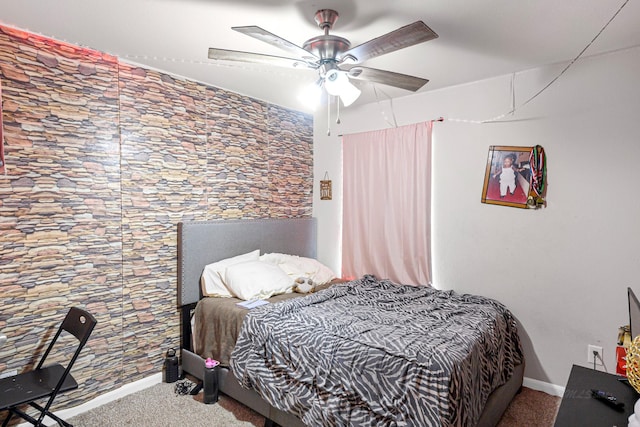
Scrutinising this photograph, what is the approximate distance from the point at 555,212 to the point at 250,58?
7.89 feet

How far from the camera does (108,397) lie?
255cm

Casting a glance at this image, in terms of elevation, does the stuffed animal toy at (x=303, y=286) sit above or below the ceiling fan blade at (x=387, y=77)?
below

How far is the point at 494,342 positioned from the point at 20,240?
297 centimetres

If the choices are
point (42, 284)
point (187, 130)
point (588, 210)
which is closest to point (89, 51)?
point (187, 130)

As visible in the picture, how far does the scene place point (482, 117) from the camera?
3010 mm

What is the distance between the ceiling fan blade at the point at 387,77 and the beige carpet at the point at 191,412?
2.21 meters

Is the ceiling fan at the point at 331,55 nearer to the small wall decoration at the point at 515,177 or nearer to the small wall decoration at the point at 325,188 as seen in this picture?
the small wall decoration at the point at 515,177

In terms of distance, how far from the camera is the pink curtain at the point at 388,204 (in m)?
3.30

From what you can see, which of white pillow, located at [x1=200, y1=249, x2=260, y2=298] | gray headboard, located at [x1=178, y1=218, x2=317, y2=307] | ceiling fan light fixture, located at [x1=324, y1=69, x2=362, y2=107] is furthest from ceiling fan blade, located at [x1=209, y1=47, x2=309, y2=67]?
white pillow, located at [x1=200, y1=249, x2=260, y2=298]

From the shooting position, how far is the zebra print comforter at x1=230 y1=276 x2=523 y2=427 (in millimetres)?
1724

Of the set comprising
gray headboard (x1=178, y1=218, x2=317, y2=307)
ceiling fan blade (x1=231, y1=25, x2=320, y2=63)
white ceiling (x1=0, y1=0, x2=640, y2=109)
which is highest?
white ceiling (x1=0, y1=0, x2=640, y2=109)

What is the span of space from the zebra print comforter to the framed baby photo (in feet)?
2.75

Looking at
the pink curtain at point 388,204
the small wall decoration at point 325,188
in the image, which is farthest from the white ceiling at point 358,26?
the small wall decoration at point 325,188

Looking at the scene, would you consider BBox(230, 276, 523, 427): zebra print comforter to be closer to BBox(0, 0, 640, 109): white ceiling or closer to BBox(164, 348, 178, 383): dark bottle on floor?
BBox(164, 348, 178, 383): dark bottle on floor
